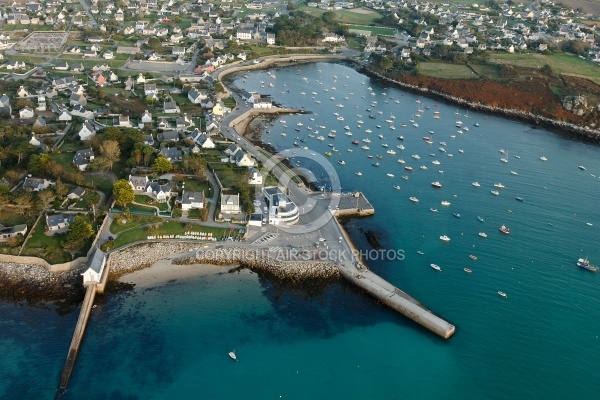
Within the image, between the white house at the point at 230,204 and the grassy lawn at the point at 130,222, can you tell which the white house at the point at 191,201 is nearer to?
the white house at the point at 230,204

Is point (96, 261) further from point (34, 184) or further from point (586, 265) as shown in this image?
point (586, 265)

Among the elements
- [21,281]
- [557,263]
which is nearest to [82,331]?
[21,281]

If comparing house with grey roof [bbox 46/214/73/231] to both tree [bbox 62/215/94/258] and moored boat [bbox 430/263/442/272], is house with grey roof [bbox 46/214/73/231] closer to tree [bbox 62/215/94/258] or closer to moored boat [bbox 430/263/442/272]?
tree [bbox 62/215/94/258]

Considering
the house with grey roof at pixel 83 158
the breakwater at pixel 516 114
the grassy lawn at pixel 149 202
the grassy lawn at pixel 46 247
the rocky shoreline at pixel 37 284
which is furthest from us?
the breakwater at pixel 516 114

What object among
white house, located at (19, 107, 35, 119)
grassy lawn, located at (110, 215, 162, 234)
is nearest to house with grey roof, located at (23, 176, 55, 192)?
grassy lawn, located at (110, 215, 162, 234)

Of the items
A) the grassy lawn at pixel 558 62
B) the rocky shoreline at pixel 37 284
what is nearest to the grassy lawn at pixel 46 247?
the rocky shoreline at pixel 37 284

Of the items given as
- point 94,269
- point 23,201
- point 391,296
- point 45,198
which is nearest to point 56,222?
point 45,198

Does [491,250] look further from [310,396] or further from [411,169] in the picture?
[310,396]
